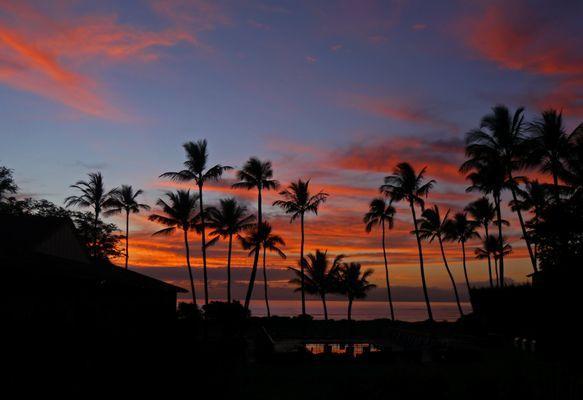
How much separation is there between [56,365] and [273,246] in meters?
40.2

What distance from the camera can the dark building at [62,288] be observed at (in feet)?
49.5

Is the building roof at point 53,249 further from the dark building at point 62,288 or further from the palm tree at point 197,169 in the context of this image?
the palm tree at point 197,169

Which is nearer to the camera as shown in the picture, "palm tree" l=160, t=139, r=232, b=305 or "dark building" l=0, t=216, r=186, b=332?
"dark building" l=0, t=216, r=186, b=332

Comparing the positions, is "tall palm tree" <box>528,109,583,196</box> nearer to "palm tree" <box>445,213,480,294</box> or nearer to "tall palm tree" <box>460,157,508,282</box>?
"tall palm tree" <box>460,157,508,282</box>

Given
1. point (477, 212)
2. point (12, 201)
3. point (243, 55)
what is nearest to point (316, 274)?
point (477, 212)

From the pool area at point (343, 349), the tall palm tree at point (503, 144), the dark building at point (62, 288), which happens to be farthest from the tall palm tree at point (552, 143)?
the dark building at point (62, 288)

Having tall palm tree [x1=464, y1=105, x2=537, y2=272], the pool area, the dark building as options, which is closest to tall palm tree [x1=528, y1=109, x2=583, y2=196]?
tall palm tree [x1=464, y1=105, x2=537, y2=272]

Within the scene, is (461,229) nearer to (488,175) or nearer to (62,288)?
(488,175)

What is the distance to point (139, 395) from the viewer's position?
378 inches

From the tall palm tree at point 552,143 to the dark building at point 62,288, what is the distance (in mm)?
22668

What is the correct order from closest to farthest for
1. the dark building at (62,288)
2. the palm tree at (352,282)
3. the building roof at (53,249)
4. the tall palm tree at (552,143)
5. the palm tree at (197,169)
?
the dark building at (62,288) → the building roof at (53,249) → the tall palm tree at (552,143) → the palm tree at (197,169) → the palm tree at (352,282)

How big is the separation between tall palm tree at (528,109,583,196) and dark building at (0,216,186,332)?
22668 millimetres

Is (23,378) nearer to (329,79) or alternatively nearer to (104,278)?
(104,278)

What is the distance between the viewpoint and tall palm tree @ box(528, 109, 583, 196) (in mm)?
30531
